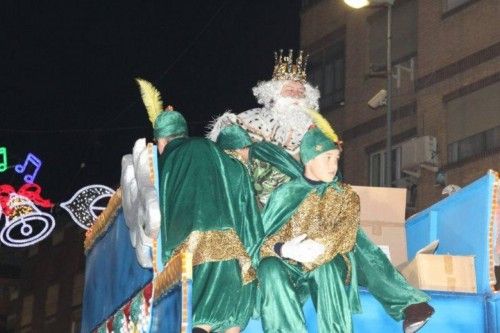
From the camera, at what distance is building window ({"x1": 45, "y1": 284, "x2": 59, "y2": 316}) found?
122 feet

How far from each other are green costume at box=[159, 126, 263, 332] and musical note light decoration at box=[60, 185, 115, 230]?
3470mm

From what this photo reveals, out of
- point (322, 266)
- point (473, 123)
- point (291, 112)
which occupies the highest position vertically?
point (473, 123)

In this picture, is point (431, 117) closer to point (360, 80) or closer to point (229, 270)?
point (360, 80)

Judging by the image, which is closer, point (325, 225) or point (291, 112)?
point (325, 225)

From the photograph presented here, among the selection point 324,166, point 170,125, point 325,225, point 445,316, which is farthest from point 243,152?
point 445,316

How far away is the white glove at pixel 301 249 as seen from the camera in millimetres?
5109

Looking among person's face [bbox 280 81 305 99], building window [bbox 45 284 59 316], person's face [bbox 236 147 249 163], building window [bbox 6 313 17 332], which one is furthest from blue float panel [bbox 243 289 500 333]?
building window [bbox 6 313 17 332]

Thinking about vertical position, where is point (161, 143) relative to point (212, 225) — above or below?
above

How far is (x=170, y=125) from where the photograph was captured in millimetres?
5703

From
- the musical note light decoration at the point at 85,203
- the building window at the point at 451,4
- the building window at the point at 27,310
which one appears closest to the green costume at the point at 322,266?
the musical note light decoration at the point at 85,203

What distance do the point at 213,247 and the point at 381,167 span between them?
53.2ft

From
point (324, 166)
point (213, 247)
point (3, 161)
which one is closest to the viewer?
point (213, 247)

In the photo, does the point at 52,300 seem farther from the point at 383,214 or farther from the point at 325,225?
the point at 325,225

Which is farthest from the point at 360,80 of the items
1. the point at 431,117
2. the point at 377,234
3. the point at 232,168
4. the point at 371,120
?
the point at 232,168
